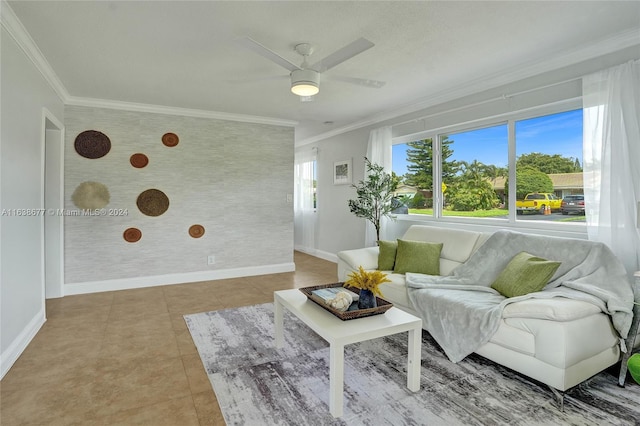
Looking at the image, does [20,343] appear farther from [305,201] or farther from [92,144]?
[305,201]

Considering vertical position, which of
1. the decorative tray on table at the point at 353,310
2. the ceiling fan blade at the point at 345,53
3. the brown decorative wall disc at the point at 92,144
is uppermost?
the ceiling fan blade at the point at 345,53

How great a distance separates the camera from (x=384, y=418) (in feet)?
6.17

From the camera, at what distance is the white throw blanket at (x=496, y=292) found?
90.7 inches

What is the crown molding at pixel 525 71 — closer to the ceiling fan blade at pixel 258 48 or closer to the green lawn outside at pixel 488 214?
the green lawn outside at pixel 488 214

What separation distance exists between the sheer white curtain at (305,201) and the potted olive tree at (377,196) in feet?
7.80

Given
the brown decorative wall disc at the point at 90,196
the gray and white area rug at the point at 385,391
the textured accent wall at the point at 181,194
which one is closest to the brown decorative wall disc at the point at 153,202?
the textured accent wall at the point at 181,194

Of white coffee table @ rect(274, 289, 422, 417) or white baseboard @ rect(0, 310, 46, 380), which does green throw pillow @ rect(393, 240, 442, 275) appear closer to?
white coffee table @ rect(274, 289, 422, 417)

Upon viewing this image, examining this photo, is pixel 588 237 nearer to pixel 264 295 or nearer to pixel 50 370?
pixel 264 295

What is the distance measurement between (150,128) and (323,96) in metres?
2.38

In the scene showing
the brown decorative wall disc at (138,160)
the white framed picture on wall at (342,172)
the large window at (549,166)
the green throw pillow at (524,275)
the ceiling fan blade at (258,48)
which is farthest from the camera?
the white framed picture on wall at (342,172)

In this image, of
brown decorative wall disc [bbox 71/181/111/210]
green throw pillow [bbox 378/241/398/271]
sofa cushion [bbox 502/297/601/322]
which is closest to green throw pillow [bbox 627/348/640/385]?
sofa cushion [bbox 502/297/601/322]

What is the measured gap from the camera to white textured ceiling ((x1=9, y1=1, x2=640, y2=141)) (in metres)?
2.28

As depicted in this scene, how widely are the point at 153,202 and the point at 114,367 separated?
2.66 meters

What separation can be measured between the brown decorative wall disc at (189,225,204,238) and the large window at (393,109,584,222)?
2868 mm
